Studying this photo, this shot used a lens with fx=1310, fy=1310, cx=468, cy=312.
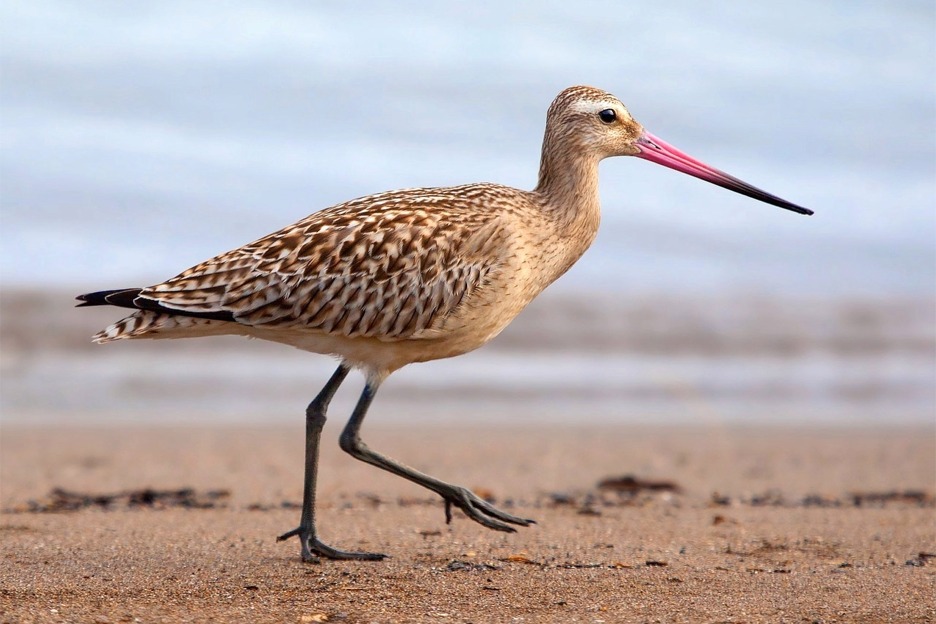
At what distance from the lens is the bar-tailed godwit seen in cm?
601

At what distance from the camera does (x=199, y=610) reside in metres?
4.63

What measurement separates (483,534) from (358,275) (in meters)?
1.49

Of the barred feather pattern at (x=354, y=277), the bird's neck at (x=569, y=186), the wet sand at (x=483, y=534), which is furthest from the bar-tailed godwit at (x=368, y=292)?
the wet sand at (x=483, y=534)

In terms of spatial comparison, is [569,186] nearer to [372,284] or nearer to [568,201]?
[568,201]

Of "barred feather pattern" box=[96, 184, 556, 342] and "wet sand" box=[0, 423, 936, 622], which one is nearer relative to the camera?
"wet sand" box=[0, 423, 936, 622]

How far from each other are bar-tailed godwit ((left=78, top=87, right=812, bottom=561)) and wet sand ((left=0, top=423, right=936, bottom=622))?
0.52 meters

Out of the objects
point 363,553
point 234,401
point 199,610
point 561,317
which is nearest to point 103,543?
point 363,553

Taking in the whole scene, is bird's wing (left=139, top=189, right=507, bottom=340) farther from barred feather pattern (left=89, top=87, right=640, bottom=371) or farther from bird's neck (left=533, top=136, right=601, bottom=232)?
bird's neck (left=533, top=136, right=601, bottom=232)

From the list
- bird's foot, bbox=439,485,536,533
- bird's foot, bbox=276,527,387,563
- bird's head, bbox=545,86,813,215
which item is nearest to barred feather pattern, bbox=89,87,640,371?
bird's foot, bbox=439,485,536,533

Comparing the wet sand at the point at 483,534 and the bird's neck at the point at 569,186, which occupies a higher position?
the bird's neck at the point at 569,186

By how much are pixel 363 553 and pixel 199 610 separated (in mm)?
1301

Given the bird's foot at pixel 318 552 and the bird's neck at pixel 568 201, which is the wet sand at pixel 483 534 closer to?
the bird's foot at pixel 318 552

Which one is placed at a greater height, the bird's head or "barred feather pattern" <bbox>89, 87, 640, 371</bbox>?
the bird's head

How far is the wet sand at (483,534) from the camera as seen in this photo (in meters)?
4.78
